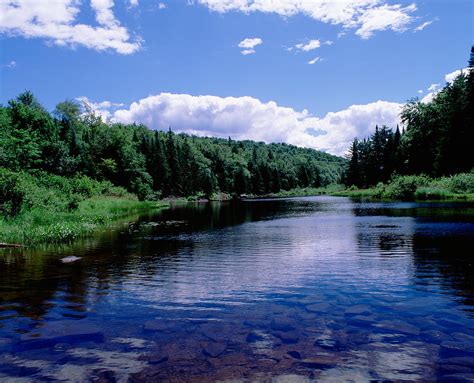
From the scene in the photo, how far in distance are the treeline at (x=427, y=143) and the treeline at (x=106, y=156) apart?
55146 mm

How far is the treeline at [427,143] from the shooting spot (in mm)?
76688

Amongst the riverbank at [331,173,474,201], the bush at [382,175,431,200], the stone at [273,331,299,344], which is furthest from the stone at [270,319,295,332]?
the bush at [382,175,431,200]

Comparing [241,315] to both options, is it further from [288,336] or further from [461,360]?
[461,360]

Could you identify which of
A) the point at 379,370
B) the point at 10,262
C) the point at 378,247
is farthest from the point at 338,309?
the point at 10,262

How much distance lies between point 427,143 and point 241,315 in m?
99.5

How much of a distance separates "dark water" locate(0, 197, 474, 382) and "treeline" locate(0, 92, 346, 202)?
3793 cm

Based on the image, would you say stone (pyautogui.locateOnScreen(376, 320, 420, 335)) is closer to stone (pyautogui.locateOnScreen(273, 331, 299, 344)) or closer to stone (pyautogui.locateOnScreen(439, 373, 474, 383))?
stone (pyautogui.locateOnScreen(439, 373, 474, 383))

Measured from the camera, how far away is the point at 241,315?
11.4 m

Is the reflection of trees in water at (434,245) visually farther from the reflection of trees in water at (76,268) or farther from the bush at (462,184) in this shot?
the bush at (462,184)

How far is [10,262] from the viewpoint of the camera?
19922 millimetres

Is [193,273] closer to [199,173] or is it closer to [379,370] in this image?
[379,370]

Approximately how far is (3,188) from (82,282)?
60.6 feet

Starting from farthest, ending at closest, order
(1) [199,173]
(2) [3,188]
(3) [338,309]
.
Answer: (1) [199,173] < (2) [3,188] < (3) [338,309]

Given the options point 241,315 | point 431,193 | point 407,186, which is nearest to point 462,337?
point 241,315
